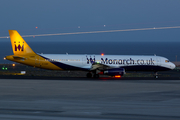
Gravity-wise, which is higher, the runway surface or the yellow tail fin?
the yellow tail fin

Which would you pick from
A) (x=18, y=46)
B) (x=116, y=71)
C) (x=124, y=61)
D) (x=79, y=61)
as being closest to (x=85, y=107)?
(x=116, y=71)

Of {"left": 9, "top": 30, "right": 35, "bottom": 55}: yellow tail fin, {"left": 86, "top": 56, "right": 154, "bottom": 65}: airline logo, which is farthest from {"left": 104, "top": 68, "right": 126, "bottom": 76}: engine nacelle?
{"left": 9, "top": 30, "right": 35, "bottom": 55}: yellow tail fin

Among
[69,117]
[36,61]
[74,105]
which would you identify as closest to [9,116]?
[69,117]

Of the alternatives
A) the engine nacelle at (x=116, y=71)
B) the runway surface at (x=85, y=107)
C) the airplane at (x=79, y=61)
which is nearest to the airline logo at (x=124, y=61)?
the airplane at (x=79, y=61)

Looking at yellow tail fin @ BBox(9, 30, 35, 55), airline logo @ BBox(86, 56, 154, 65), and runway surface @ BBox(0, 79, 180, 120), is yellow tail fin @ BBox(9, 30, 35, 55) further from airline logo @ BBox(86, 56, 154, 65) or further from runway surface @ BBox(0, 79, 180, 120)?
runway surface @ BBox(0, 79, 180, 120)

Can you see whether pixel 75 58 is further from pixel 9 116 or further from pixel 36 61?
pixel 9 116

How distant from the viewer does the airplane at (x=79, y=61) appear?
39.4 metres

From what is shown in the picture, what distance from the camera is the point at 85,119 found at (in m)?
13.5

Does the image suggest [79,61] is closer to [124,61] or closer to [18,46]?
[124,61]

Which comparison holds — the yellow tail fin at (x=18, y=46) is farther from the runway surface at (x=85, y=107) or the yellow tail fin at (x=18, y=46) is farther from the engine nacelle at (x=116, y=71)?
the runway surface at (x=85, y=107)

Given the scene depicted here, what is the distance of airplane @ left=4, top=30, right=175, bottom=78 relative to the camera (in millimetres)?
39375

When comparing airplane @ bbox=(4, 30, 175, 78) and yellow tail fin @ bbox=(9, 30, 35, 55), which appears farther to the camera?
yellow tail fin @ bbox=(9, 30, 35, 55)

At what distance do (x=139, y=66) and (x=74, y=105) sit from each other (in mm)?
26523

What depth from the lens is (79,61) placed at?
40.3m
